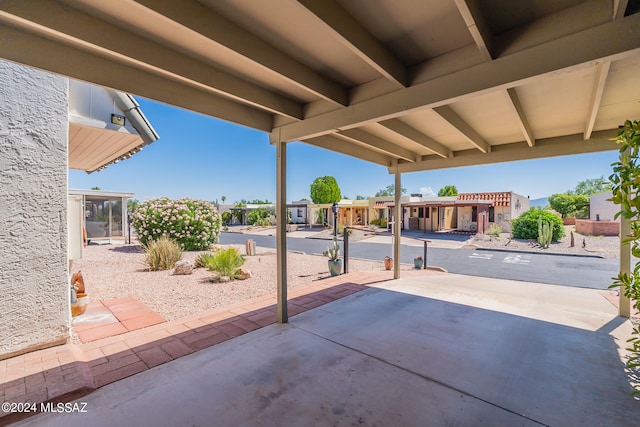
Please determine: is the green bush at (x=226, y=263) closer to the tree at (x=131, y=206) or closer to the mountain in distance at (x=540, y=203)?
the tree at (x=131, y=206)

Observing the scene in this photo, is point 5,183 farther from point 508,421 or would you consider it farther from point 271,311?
point 508,421

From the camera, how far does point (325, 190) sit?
31750 millimetres

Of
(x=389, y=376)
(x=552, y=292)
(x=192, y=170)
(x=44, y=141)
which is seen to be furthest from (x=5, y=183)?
(x=192, y=170)

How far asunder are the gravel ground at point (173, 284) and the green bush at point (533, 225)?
39.6 ft

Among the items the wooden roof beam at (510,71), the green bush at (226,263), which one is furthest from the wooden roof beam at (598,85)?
the green bush at (226,263)

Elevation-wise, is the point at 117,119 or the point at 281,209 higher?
the point at 117,119

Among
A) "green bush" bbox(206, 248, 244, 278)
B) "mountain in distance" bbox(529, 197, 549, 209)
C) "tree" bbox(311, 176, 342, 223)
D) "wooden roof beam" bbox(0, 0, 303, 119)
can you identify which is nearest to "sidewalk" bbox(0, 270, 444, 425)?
"green bush" bbox(206, 248, 244, 278)

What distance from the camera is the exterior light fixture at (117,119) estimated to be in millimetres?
4012

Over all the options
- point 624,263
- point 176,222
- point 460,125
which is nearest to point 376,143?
point 460,125

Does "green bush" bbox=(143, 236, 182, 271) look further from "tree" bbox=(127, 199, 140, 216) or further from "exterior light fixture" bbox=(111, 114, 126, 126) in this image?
"tree" bbox=(127, 199, 140, 216)

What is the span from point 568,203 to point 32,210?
36.5 meters

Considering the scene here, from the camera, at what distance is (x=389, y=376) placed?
257cm

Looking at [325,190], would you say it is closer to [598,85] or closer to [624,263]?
[624,263]

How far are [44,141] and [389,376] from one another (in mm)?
4222
